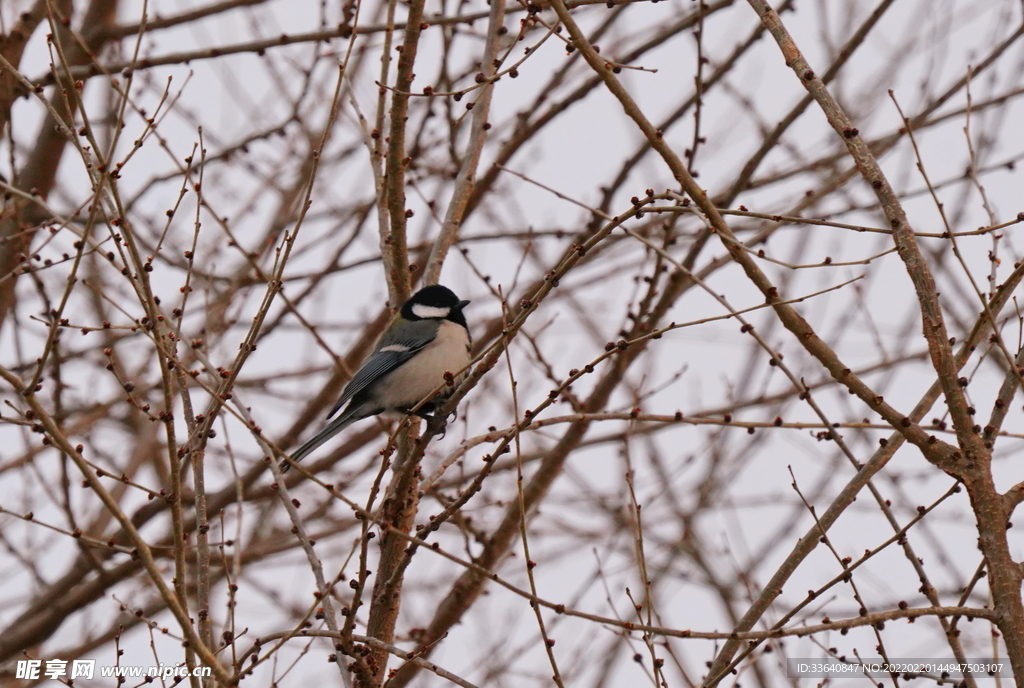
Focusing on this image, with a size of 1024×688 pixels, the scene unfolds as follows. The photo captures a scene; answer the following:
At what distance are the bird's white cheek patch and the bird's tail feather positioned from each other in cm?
64

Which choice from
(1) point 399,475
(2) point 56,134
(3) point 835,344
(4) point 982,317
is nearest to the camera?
(4) point 982,317

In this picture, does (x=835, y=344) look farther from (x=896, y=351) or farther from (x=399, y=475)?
(x=399, y=475)

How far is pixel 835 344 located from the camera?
23.9 ft

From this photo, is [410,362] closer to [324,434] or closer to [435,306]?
[435,306]

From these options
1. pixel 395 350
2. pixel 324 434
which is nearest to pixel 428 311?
pixel 395 350

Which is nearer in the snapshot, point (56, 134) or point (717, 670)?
point (717, 670)

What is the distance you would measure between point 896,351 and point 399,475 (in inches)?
158

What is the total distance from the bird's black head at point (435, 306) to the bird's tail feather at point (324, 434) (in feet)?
1.99

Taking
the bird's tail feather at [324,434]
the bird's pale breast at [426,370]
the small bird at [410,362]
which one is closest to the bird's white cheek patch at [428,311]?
the small bird at [410,362]

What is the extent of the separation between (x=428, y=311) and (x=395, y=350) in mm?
289

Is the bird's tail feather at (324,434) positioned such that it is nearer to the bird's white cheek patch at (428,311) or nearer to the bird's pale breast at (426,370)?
the bird's pale breast at (426,370)

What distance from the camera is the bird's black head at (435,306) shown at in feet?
17.6

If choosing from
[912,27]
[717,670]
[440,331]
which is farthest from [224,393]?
[912,27]

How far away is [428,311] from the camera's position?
5836mm
